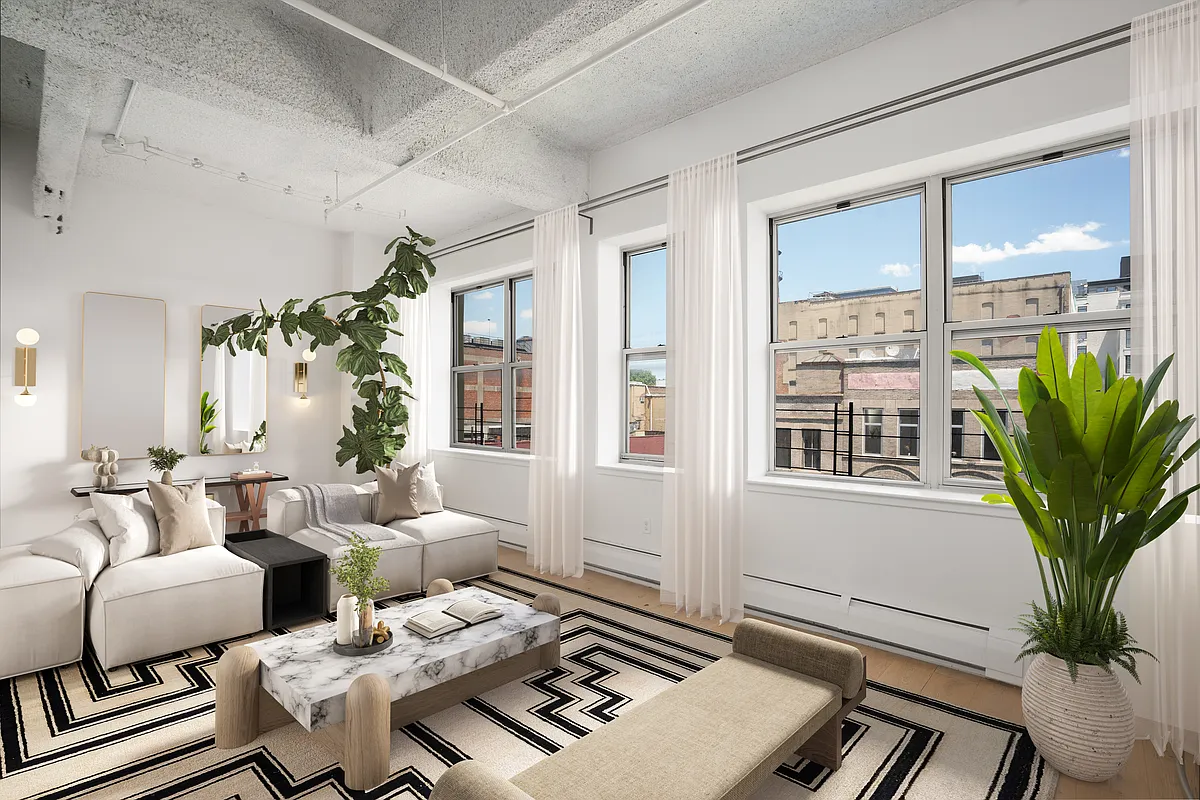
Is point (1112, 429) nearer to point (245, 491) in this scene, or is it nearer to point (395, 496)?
point (395, 496)

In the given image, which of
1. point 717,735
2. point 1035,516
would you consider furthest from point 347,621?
point 1035,516

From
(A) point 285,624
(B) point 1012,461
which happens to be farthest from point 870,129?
(A) point 285,624

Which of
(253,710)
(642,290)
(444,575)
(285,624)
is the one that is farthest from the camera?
(642,290)

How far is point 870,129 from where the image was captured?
11.0ft

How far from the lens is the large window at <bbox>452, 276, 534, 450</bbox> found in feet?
19.9

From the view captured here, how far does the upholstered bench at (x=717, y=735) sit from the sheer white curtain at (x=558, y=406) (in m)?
2.51

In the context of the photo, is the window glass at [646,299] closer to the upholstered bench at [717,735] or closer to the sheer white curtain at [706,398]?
the sheer white curtain at [706,398]

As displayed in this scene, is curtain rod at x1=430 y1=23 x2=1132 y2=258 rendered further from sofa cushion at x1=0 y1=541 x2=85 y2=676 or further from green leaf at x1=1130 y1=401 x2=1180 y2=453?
sofa cushion at x1=0 y1=541 x2=85 y2=676

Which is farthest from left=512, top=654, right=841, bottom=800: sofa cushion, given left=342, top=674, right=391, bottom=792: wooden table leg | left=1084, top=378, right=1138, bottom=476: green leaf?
left=1084, top=378, right=1138, bottom=476: green leaf

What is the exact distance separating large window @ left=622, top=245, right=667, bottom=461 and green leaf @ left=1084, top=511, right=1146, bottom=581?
290 centimetres

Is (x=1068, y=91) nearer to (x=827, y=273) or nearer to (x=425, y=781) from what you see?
(x=827, y=273)

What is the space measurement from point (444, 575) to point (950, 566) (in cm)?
312

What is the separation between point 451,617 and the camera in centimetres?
281

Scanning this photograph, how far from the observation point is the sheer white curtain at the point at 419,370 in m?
6.56
